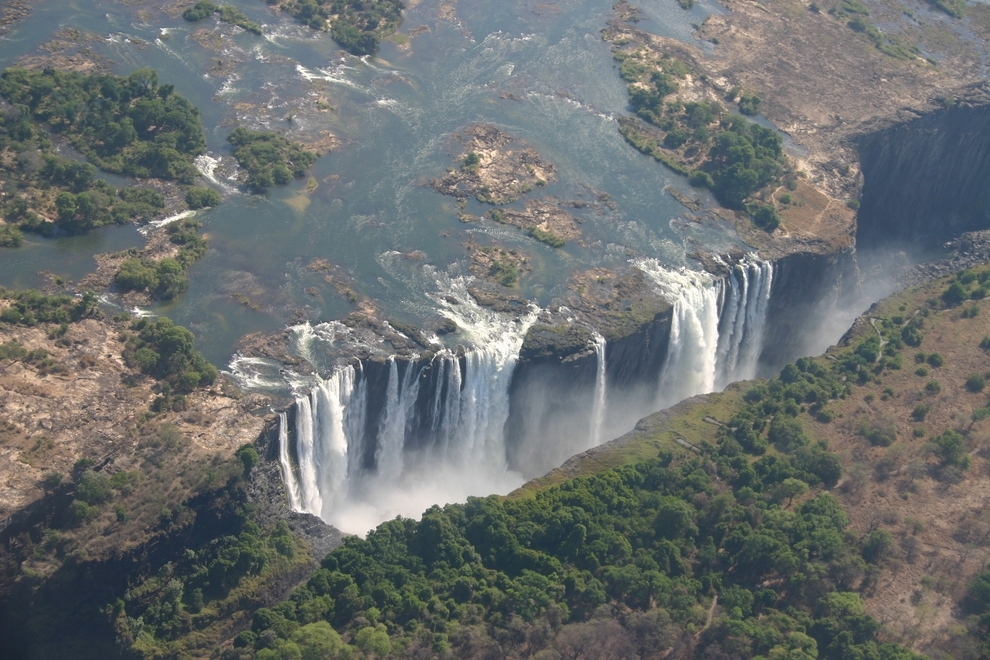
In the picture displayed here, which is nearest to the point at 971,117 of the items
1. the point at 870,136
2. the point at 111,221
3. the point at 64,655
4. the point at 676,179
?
the point at 870,136

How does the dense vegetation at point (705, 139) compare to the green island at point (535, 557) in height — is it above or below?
above

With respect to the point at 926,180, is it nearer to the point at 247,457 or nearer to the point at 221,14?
the point at 221,14

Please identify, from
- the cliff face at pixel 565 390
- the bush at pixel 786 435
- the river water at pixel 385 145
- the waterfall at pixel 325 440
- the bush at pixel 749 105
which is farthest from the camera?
the bush at pixel 749 105

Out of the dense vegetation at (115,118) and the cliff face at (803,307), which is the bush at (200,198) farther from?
the cliff face at (803,307)

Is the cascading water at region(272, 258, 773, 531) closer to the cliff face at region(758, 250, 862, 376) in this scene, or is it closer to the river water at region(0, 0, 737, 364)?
the river water at region(0, 0, 737, 364)

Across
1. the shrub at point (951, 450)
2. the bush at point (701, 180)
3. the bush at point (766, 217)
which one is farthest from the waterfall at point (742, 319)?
the shrub at point (951, 450)

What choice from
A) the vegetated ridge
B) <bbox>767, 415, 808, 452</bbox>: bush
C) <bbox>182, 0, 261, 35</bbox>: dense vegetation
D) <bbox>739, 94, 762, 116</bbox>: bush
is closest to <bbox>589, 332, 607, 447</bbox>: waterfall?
<bbox>767, 415, 808, 452</bbox>: bush
